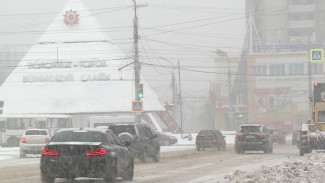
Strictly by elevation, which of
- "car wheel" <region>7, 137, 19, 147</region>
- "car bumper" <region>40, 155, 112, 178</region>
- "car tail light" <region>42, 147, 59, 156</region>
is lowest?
"car wheel" <region>7, 137, 19, 147</region>

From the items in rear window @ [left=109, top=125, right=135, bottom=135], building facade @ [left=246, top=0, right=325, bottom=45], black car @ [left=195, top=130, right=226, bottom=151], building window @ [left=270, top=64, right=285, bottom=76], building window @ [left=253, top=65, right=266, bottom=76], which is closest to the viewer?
rear window @ [left=109, top=125, right=135, bottom=135]

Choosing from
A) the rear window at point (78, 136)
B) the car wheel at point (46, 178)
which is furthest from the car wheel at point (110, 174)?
the car wheel at point (46, 178)

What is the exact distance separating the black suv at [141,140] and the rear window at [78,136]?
9491 millimetres

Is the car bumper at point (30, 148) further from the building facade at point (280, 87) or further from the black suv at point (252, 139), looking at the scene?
the building facade at point (280, 87)

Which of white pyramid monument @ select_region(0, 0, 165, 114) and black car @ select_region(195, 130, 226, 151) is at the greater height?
white pyramid monument @ select_region(0, 0, 165, 114)

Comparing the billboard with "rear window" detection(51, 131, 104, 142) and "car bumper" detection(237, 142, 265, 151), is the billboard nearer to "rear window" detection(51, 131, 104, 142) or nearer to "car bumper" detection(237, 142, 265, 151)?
"car bumper" detection(237, 142, 265, 151)

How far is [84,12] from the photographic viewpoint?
10712cm

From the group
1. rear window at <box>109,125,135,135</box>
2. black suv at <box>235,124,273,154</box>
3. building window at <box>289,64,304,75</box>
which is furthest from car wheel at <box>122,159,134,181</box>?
building window at <box>289,64,304,75</box>

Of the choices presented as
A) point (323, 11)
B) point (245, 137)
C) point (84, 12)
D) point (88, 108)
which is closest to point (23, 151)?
point (245, 137)

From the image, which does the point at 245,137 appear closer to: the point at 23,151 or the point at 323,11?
the point at 23,151

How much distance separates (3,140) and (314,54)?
25.3m

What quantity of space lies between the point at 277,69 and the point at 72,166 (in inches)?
3442

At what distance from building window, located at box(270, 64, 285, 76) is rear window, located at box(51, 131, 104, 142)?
85617 mm

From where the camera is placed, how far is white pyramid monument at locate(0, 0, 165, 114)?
92250mm
